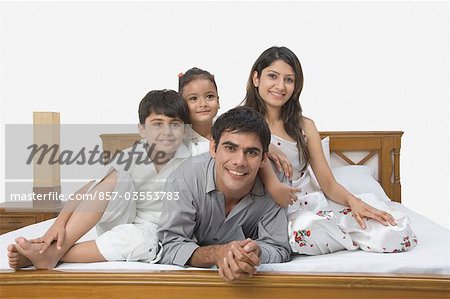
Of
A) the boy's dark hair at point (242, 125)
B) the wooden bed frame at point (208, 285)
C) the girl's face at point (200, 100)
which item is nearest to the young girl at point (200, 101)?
the girl's face at point (200, 100)

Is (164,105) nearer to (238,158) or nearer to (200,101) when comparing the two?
(200,101)

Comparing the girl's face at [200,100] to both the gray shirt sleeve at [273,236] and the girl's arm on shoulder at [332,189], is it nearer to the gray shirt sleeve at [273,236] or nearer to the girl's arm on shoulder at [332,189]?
the girl's arm on shoulder at [332,189]

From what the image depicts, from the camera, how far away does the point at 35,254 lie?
5.68ft

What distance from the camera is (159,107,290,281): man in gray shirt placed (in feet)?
5.90

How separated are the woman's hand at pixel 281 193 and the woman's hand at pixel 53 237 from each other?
2.34 ft

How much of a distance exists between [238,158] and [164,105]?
2.04 ft

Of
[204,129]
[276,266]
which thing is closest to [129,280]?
[276,266]

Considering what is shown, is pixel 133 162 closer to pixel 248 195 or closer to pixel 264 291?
pixel 248 195

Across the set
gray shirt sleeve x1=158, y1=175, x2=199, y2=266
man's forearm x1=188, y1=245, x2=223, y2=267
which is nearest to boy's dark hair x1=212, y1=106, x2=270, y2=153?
gray shirt sleeve x1=158, y1=175, x2=199, y2=266

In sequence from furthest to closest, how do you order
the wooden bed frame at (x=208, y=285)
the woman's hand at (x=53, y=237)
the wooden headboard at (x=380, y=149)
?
Result: the wooden headboard at (x=380, y=149)
the woman's hand at (x=53, y=237)
the wooden bed frame at (x=208, y=285)

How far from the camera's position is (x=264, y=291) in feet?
5.44

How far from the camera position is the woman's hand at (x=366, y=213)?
197 centimetres

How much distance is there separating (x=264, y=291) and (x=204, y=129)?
1020 mm

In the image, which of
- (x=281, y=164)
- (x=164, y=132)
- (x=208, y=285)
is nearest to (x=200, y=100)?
(x=164, y=132)
